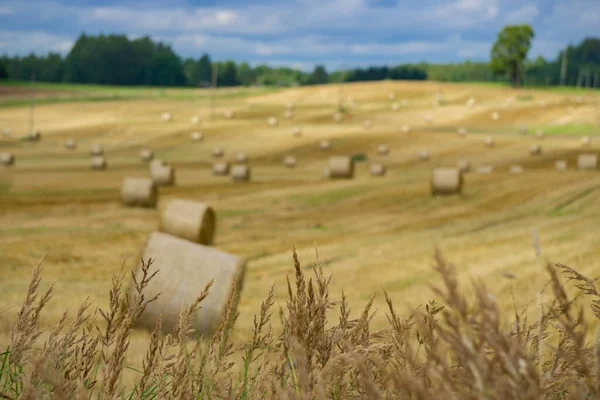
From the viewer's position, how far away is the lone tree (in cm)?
8688

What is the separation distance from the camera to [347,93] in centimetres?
7244

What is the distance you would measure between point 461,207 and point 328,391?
19.4 meters

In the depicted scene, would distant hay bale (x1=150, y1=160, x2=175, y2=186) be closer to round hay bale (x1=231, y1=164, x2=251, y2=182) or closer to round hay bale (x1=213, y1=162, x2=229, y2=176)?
round hay bale (x1=231, y1=164, x2=251, y2=182)

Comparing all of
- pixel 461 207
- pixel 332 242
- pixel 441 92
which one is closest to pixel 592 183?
pixel 461 207

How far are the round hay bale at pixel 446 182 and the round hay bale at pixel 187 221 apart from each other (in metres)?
8.91

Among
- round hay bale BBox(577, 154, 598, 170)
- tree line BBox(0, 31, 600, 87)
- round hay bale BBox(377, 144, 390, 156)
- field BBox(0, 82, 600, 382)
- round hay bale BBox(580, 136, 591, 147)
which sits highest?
tree line BBox(0, 31, 600, 87)

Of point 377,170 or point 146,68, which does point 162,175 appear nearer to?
point 377,170

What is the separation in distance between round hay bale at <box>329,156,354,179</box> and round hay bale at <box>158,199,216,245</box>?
12.0 meters

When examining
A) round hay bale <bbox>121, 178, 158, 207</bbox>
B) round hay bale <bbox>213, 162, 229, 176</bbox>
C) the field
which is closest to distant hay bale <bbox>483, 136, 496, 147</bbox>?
the field

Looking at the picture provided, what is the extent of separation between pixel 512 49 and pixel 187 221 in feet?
267

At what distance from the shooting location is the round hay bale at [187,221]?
15.3 m

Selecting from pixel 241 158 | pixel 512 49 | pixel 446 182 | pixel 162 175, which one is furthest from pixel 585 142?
pixel 512 49

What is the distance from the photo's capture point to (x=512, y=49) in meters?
89.2

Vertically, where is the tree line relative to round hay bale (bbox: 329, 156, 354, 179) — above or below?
above
